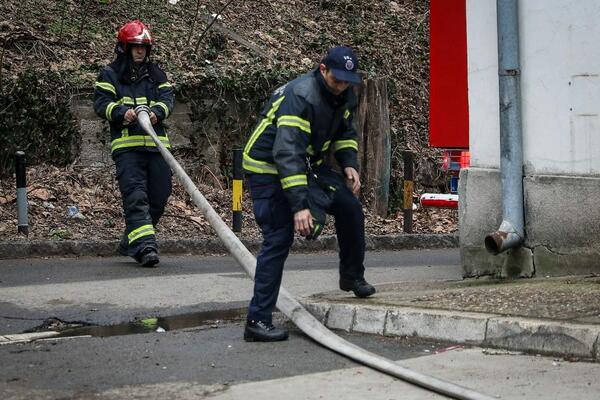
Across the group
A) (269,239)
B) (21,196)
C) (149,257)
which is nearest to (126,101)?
(149,257)

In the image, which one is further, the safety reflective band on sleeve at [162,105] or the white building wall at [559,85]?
the safety reflective band on sleeve at [162,105]

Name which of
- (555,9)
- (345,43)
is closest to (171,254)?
(555,9)

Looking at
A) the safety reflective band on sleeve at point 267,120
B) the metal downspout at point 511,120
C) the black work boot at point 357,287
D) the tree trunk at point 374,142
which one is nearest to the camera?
the safety reflective band on sleeve at point 267,120

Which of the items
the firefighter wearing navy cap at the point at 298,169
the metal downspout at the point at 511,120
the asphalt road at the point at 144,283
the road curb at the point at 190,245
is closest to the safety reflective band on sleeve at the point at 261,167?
the firefighter wearing navy cap at the point at 298,169

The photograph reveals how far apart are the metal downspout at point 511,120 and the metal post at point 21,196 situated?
5.38m

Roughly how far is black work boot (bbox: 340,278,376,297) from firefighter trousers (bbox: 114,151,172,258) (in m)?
3.18

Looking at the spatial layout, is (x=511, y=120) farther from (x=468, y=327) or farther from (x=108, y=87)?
(x=108, y=87)

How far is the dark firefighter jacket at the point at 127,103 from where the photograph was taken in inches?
392

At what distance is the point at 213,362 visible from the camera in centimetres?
593

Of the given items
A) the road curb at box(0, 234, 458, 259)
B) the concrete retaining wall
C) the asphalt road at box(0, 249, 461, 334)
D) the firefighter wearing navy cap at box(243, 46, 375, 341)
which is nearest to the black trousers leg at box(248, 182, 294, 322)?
the firefighter wearing navy cap at box(243, 46, 375, 341)

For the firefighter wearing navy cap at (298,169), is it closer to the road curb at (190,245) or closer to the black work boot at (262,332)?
the black work boot at (262,332)

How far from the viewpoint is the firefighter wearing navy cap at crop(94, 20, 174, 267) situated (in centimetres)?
996

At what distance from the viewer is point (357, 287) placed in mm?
7184

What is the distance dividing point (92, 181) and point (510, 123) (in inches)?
266
